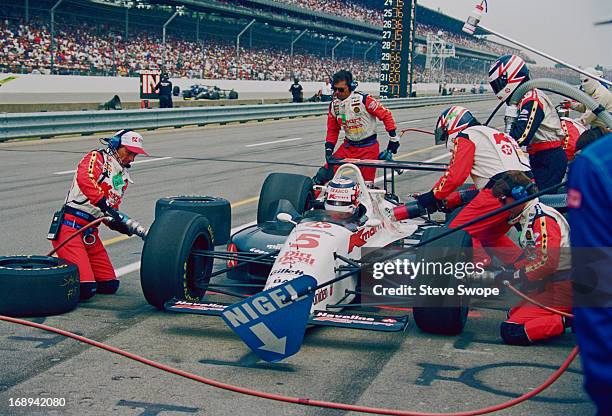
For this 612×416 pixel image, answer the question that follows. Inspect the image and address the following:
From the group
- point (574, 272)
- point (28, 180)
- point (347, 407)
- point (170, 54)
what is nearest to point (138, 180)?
point (28, 180)

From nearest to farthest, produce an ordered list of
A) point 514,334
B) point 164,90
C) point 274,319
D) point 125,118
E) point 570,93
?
point 274,319 < point 570,93 < point 514,334 < point 125,118 < point 164,90

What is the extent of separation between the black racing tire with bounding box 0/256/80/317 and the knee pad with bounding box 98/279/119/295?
643mm

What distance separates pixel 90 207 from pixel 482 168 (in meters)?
3.20

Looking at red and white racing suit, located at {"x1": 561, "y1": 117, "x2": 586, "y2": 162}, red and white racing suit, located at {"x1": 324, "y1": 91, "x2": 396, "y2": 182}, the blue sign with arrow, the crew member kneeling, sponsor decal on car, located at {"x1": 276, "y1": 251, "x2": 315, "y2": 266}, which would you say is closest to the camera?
the blue sign with arrow

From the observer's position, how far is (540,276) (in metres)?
6.15

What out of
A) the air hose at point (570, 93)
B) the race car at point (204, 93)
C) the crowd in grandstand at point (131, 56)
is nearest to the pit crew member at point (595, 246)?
the air hose at point (570, 93)

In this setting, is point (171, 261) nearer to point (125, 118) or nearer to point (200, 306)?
point (200, 306)

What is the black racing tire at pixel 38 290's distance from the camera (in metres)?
6.20

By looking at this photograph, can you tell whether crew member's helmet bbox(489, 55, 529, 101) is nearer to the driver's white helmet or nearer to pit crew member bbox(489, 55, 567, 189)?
pit crew member bbox(489, 55, 567, 189)

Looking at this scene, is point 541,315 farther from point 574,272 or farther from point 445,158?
point 445,158

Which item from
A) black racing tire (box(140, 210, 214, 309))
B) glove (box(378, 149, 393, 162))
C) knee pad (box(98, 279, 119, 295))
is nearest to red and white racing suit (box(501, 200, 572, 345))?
black racing tire (box(140, 210, 214, 309))

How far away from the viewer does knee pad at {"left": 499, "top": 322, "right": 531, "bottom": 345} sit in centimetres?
599

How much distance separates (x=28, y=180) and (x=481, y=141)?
29.3ft

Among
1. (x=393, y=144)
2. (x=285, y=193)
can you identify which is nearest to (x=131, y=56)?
(x=393, y=144)
